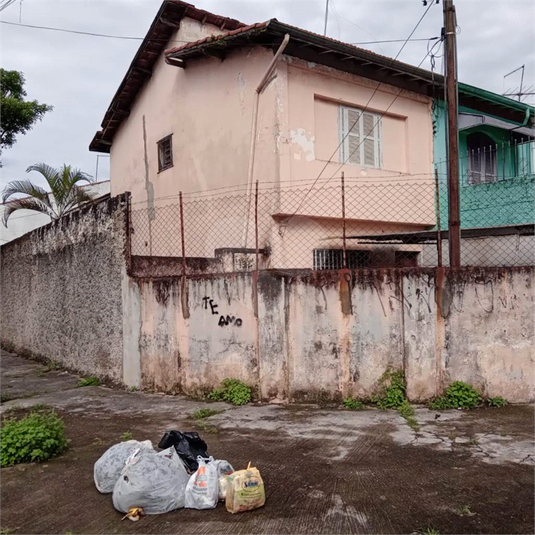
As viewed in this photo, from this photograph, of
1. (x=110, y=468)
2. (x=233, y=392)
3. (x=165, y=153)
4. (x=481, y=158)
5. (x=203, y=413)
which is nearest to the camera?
(x=110, y=468)

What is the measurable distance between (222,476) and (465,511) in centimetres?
167

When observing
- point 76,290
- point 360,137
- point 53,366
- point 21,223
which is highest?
point 21,223

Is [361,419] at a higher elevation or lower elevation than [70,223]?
lower

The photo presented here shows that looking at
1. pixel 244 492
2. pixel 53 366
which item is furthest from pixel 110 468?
pixel 53 366

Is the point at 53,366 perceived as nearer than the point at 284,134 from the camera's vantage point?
No

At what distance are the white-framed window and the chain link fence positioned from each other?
0.45 m

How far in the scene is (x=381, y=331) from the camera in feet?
19.4

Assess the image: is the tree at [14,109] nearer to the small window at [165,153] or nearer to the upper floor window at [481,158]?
the small window at [165,153]

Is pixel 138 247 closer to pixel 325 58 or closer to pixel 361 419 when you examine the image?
pixel 325 58

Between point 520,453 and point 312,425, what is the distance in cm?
198

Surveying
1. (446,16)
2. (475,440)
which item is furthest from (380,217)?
(475,440)

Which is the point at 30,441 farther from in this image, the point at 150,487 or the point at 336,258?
the point at 336,258

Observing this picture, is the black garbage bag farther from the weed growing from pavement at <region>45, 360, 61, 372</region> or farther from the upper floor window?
the upper floor window

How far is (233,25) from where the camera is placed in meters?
10.1
